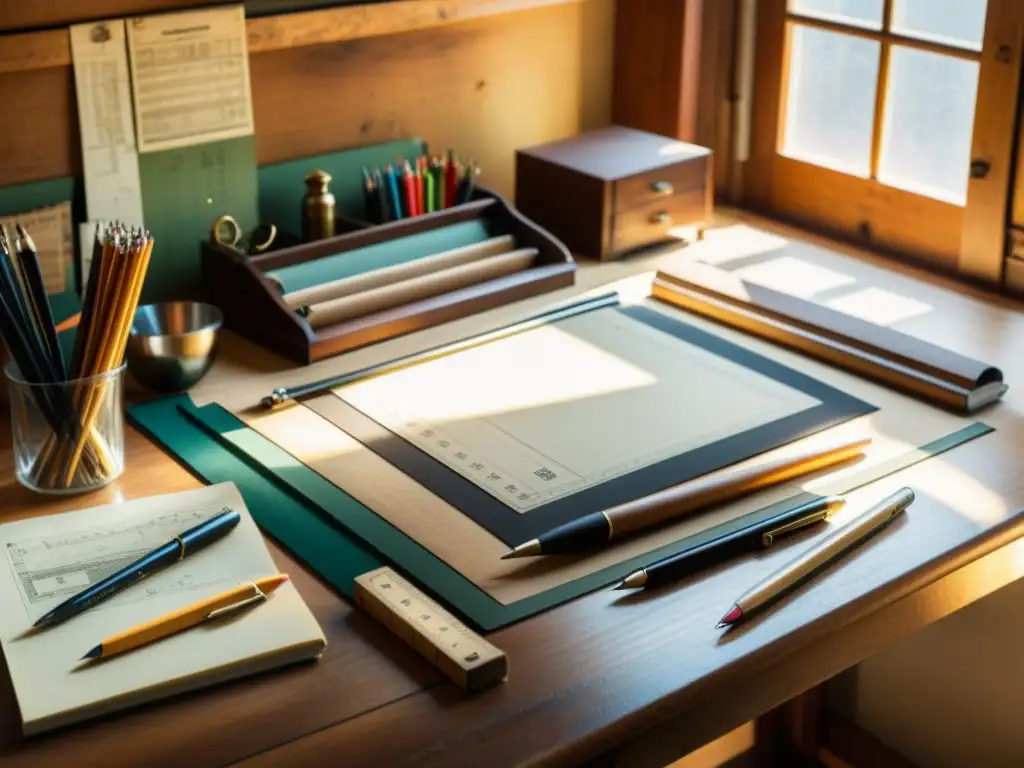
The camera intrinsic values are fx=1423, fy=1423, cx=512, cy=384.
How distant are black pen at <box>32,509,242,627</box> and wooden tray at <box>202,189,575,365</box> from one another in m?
0.37

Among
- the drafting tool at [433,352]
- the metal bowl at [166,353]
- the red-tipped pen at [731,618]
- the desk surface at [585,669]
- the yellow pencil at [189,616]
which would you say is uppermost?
the metal bowl at [166,353]

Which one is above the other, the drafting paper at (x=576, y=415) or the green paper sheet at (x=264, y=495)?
the drafting paper at (x=576, y=415)

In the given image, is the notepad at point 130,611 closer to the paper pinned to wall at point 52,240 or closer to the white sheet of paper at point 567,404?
the white sheet of paper at point 567,404

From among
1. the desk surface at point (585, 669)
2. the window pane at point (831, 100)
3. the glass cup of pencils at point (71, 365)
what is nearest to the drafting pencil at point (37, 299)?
the glass cup of pencils at point (71, 365)

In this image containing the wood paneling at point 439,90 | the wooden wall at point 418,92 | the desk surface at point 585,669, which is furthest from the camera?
the wood paneling at point 439,90

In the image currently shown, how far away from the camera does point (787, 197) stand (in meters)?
2.00

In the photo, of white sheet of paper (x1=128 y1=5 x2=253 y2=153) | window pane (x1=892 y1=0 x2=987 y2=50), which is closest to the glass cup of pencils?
white sheet of paper (x1=128 y1=5 x2=253 y2=153)

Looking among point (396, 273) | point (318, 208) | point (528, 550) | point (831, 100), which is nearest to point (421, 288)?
point (396, 273)

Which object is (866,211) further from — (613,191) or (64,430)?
(64,430)

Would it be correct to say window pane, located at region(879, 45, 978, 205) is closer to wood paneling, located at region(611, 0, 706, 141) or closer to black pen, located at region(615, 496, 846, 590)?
wood paneling, located at region(611, 0, 706, 141)

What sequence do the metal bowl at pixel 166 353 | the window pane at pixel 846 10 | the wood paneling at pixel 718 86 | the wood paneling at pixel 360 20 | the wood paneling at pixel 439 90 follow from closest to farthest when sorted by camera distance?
1. the metal bowl at pixel 166 353
2. the wood paneling at pixel 360 20
3. the wood paneling at pixel 439 90
4. the window pane at pixel 846 10
5. the wood paneling at pixel 718 86

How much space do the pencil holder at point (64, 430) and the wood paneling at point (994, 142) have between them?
1048mm

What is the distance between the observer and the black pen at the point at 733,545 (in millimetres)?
1118

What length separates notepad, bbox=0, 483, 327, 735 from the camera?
99cm
